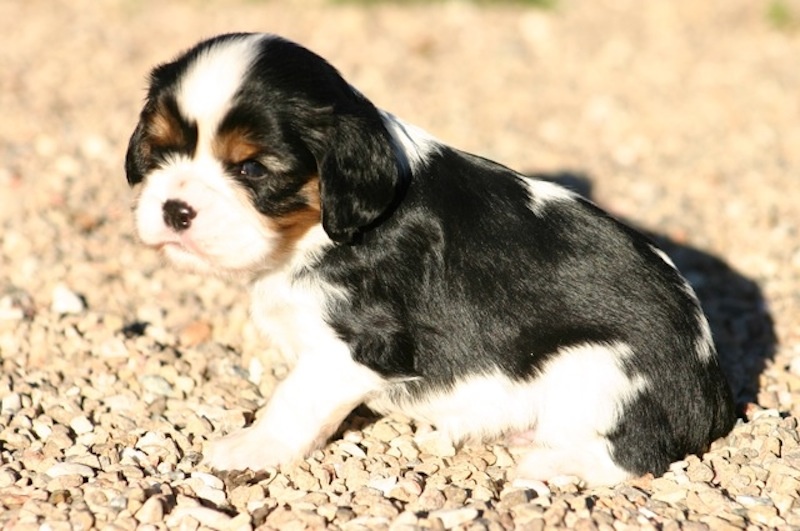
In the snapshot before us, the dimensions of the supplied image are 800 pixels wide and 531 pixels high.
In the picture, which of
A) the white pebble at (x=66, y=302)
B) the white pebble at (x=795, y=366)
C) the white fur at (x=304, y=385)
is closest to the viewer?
the white fur at (x=304, y=385)

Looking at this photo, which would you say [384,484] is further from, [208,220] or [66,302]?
[66,302]

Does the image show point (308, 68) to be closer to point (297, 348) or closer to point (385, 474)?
point (297, 348)

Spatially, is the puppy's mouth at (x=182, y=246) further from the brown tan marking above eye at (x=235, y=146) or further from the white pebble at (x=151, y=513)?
the white pebble at (x=151, y=513)

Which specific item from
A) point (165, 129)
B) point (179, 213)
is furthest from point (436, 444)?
point (165, 129)

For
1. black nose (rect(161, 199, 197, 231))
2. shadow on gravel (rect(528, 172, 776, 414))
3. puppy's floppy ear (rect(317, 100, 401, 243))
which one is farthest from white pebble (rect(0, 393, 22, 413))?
shadow on gravel (rect(528, 172, 776, 414))

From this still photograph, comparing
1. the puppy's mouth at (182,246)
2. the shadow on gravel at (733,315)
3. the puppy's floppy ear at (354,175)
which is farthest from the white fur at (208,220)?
the shadow on gravel at (733,315)

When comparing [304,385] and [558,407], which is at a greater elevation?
[558,407]
